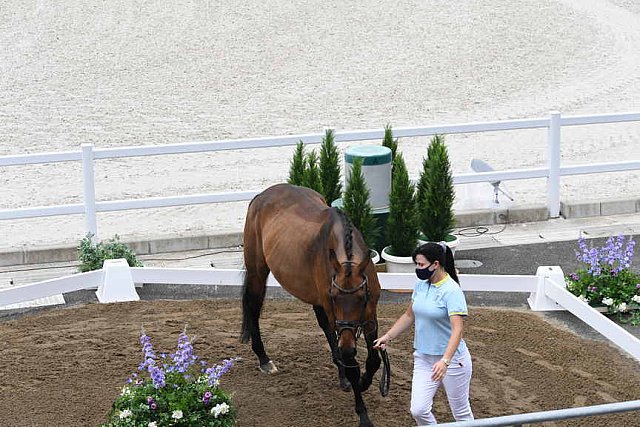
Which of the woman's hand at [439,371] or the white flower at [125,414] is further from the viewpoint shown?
the white flower at [125,414]

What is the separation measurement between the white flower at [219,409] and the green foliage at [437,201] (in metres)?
5.19

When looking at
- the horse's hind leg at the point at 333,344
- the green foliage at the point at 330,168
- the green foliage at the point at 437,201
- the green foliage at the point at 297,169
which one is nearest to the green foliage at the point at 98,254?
the green foliage at the point at 297,169

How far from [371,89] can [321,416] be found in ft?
49.2

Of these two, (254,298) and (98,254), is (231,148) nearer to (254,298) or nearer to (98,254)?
(98,254)

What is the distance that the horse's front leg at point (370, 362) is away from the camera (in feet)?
27.5

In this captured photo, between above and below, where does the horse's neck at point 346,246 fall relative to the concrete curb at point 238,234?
above

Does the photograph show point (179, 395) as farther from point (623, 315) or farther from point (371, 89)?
point (371, 89)

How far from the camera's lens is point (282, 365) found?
9859 mm

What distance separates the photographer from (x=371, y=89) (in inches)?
915

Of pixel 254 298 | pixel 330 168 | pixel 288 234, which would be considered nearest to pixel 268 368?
pixel 254 298

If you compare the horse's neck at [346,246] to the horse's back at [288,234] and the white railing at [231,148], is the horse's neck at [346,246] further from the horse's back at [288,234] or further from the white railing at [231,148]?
the white railing at [231,148]

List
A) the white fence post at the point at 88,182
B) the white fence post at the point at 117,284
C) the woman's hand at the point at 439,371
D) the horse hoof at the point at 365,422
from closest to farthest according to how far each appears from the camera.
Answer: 1. the woman's hand at the point at 439,371
2. the horse hoof at the point at 365,422
3. the white fence post at the point at 117,284
4. the white fence post at the point at 88,182

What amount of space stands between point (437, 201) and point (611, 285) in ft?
7.66

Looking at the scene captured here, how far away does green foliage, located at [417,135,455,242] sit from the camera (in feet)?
41.8
